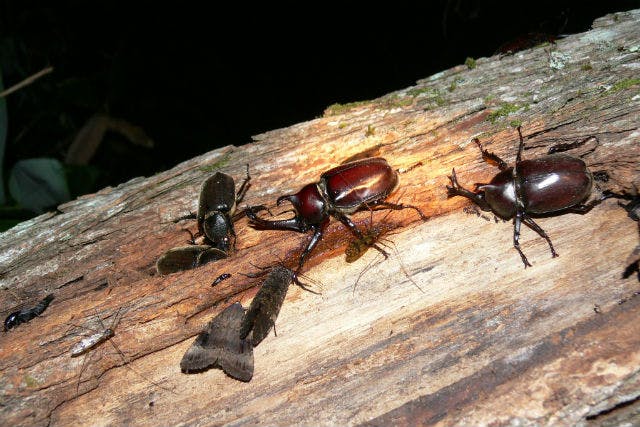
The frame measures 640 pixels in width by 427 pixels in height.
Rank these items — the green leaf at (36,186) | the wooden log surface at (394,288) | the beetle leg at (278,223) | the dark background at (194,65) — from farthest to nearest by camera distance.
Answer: the dark background at (194,65), the green leaf at (36,186), the beetle leg at (278,223), the wooden log surface at (394,288)

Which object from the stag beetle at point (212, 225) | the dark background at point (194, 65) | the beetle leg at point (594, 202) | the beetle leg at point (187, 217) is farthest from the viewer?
the dark background at point (194, 65)

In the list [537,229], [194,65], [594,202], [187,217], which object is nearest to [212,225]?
[187,217]

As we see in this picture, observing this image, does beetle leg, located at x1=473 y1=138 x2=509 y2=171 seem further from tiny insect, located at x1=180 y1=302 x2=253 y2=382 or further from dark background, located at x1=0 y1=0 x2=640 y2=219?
dark background, located at x1=0 y1=0 x2=640 y2=219

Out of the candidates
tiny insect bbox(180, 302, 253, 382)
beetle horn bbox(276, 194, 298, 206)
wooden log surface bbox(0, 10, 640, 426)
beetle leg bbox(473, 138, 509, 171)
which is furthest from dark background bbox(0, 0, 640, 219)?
tiny insect bbox(180, 302, 253, 382)

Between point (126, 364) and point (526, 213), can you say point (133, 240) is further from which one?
point (526, 213)

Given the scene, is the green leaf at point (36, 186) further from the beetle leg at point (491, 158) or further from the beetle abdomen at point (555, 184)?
the beetle abdomen at point (555, 184)

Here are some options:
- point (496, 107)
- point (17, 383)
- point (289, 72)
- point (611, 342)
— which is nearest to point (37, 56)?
point (289, 72)

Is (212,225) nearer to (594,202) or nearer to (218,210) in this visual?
(218,210)

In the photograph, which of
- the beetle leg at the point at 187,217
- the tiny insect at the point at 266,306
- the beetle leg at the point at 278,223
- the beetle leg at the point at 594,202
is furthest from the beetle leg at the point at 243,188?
the beetle leg at the point at 594,202
